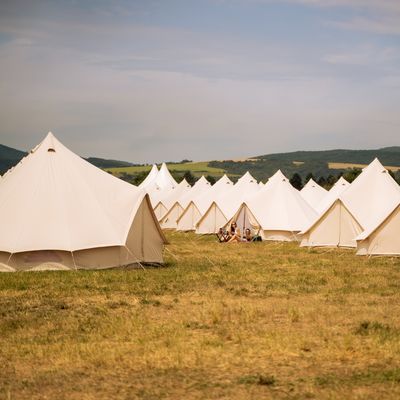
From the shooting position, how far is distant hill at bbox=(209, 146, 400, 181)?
157 m

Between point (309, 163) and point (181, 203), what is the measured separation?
118414mm

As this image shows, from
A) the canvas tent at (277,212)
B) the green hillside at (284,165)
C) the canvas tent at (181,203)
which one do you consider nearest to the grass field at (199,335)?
the canvas tent at (277,212)

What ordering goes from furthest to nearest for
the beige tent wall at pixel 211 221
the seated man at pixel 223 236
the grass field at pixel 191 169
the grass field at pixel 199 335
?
1. the grass field at pixel 191 169
2. the beige tent wall at pixel 211 221
3. the seated man at pixel 223 236
4. the grass field at pixel 199 335

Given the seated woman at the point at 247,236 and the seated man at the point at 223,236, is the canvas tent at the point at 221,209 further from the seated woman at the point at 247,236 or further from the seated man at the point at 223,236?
the seated woman at the point at 247,236

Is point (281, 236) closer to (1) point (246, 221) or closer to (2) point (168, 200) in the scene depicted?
(1) point (246, 221)

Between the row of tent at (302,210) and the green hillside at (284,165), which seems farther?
the green hillside at (284,165)

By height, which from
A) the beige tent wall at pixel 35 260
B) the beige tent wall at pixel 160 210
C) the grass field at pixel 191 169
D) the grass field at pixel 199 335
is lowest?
the grass field at pixel 199 335

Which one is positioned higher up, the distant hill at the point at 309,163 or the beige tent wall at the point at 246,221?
the distant hill at the point at 309,163

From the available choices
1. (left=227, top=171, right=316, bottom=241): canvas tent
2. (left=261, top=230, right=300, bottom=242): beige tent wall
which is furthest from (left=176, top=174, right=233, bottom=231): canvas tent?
(left=261, top=230, right=300, bottom=242): beige tent wall

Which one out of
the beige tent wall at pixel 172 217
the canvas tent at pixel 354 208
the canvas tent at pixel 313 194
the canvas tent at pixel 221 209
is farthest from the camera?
the beige tent wall at pixel 172 217

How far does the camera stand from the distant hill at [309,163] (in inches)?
6176

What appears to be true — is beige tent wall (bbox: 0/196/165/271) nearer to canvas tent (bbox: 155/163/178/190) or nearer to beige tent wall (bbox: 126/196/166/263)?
beige tent wall (bbox: 126/196/166/263)

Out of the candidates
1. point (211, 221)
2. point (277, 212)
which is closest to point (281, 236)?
point (277, 212)

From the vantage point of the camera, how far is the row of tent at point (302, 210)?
26.1m
